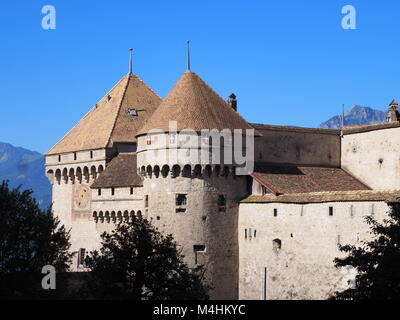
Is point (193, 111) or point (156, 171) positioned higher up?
point (193, 111)

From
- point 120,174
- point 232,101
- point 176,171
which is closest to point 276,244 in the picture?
point 176,171

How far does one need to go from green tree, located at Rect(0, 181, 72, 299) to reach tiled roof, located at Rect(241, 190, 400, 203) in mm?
10815

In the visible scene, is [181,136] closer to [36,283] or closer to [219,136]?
[219,136]

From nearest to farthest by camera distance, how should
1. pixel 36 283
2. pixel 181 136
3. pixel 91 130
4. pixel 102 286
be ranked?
1. pixel 102 286
2. pixel 36 283
3. pixel 181 136
4. pixel 91 130

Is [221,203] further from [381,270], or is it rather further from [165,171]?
[381,270]

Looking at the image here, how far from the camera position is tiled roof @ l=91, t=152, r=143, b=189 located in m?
50.0

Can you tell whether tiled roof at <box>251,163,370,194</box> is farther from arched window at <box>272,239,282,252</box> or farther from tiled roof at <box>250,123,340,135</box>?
arched window at <box>272,239,282,252</box>

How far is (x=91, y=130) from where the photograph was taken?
57.2 m

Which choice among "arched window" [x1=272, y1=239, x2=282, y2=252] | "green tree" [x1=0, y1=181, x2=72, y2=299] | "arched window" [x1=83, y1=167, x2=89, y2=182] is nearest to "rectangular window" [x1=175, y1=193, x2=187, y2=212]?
"arched window" [x1=272, y1=239, x2=282, y2=252]

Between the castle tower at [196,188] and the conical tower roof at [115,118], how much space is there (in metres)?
8.08

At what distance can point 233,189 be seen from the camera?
4691 cm

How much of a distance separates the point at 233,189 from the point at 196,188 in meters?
2.24
